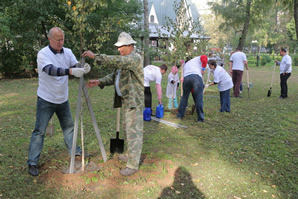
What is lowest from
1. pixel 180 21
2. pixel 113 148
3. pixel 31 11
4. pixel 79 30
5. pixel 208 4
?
pixel 113 148

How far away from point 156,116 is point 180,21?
316cm

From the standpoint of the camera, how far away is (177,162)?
14.1ft

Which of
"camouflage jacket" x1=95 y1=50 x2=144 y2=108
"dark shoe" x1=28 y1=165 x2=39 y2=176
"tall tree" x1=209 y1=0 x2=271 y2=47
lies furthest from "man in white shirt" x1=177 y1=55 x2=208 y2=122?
"tall tree" x1=209 y1=0 x2=271 y2=47

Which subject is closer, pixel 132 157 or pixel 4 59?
pixel 132 157

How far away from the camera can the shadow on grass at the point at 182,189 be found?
3.33 meters

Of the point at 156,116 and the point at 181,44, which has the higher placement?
the point at 181,44

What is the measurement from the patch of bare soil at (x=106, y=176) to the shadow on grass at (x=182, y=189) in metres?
0.09

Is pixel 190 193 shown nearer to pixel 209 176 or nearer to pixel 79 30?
pixel 209 176

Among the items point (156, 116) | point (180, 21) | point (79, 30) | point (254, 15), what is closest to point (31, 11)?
point (180, 21)

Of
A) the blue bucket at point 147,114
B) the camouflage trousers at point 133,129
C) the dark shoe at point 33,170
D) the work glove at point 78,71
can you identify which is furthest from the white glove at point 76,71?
the blue bucket at point 147,114

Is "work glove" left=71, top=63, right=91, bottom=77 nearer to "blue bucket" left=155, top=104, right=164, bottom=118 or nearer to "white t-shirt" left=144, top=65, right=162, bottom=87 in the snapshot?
"white t-shirt" left=144, top=65, right=162, bottom=87

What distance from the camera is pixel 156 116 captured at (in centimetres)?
727

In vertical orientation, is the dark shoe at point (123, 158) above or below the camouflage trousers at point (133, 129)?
below

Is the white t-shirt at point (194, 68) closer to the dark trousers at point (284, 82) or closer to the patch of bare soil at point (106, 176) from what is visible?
the patch of bare soil at point (106, 176)
